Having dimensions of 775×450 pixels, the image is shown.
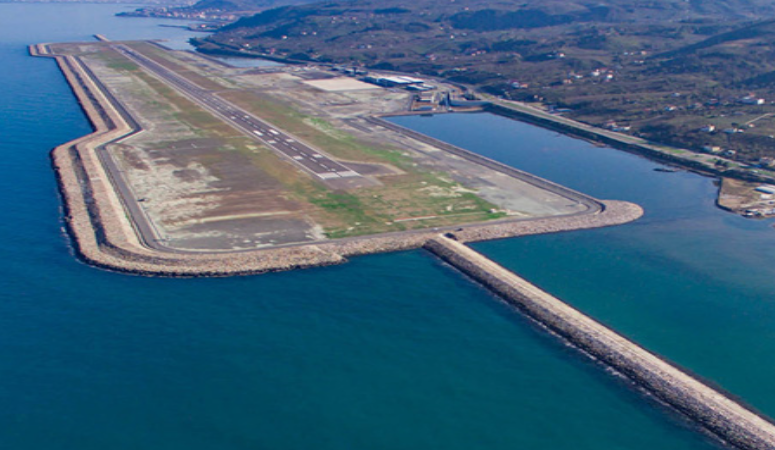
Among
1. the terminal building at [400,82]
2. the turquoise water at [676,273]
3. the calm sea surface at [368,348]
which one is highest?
the terminal building at [400,82]

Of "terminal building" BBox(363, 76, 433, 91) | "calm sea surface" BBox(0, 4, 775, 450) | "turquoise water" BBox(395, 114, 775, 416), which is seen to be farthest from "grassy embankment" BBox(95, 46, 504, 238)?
"terminal building" BBox(363, 76, 433, 91)

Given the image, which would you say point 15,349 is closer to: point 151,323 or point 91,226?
point 151,323

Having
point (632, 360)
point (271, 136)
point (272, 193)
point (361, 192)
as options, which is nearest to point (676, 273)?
point (632, 360)

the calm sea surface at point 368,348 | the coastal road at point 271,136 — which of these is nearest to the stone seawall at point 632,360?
the calm sea surface at point 368,348

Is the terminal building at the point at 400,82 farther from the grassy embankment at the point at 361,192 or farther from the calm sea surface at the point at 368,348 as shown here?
the calm sea surface at the point at 368,348

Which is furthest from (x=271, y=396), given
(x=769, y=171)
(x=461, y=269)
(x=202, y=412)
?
(x=769, y=171)

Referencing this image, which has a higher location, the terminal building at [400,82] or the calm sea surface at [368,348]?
the terminal building at [400,82]
